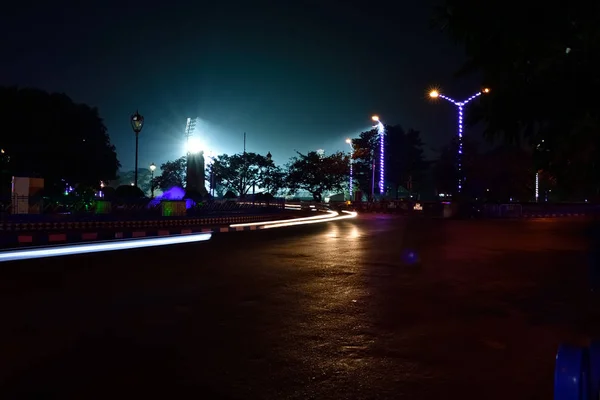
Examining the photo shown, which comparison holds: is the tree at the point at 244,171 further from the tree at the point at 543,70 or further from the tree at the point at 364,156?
the tree at the point at 543,70

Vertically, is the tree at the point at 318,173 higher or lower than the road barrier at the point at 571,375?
higher

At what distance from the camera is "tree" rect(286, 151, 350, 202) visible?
244 ft

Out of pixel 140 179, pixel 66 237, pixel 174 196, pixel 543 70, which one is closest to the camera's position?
pixel 543 70

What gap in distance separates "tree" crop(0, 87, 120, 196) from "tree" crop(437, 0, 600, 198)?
44265 millimetres

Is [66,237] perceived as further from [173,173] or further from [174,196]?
[173,173]

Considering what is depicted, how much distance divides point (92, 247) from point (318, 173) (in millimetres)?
62201

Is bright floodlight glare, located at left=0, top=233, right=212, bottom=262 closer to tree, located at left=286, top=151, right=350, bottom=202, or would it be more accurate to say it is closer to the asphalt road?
the asphalt road

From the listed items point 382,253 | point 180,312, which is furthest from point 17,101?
point 180,312

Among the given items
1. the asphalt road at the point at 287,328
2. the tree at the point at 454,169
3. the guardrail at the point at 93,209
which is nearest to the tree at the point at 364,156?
the tree at the point at 454,169

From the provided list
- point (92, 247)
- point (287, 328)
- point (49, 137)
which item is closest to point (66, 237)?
point (92, 247)

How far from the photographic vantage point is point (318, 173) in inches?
3017

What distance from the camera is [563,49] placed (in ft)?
13.6

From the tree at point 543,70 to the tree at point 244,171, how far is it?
7297cm

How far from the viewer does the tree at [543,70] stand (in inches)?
152
